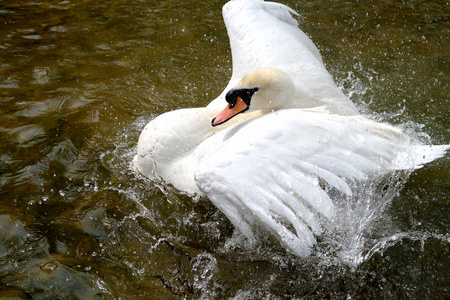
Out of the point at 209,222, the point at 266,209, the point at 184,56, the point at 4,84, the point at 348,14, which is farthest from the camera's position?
the point at 348,14

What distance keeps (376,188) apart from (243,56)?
1808mm

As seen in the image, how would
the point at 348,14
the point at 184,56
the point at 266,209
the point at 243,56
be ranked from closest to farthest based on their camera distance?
the point at 266,209, the point at 243,56, the point at 184,56, the point at 348,14

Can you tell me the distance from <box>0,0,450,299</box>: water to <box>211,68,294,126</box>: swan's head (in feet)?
2.72

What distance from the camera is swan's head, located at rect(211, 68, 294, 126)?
156 inches

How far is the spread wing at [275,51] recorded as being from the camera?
441 cm

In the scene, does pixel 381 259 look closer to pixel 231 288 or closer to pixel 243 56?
pixel 231 288

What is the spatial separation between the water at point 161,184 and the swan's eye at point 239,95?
88cm

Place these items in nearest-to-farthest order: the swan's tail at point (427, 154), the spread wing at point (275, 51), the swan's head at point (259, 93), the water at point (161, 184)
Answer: the water at point (161, 184), the swan's tail at point (427, 154), the swan's head at point (259, 93), the spread wing at point (275, 51)

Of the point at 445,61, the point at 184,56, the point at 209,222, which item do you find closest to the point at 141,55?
the point at 184,56

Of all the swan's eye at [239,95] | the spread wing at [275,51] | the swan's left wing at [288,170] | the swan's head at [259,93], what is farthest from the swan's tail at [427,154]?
the swan's eye at [239,95]

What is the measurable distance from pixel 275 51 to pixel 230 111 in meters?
1.01

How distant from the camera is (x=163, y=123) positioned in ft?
14.0

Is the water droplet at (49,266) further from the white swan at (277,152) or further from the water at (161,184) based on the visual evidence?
the white swan at (277,152)

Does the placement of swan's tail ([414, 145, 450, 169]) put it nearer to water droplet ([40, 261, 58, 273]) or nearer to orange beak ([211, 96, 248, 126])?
orange beak ([211, 96, 248, 126])
